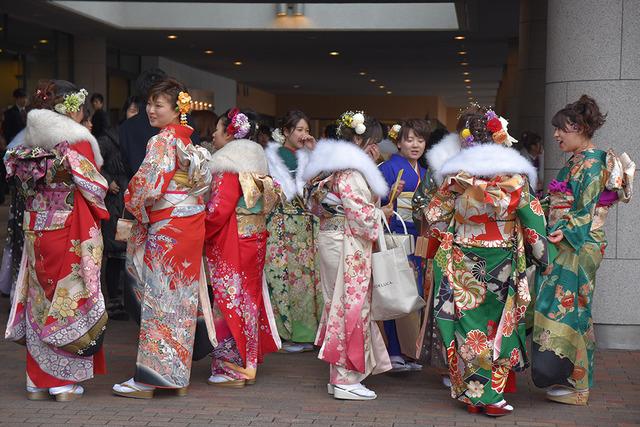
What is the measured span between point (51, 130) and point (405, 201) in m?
2.29

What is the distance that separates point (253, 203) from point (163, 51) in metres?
17.4

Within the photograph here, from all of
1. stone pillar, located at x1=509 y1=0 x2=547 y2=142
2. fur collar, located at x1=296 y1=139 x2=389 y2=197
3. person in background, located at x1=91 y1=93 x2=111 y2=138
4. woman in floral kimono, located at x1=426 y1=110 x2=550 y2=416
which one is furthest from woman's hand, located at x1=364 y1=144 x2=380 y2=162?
stone pillar, located at x1=509 y1=0 x2=547 y2=142

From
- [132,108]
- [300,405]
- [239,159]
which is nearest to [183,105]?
[239,159]

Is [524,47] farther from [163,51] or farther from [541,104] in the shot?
[163,51]

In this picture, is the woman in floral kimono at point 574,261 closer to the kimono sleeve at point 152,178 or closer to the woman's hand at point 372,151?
the woman's hand at point 372,151

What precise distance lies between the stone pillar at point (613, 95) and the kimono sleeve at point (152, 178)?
10.2 ft

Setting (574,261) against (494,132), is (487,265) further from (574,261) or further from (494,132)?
(494,132)

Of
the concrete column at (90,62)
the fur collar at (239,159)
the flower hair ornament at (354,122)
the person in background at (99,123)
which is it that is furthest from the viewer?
the concrete column at (90,62)

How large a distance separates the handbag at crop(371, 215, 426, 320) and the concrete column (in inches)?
602

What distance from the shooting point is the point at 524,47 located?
15.4m

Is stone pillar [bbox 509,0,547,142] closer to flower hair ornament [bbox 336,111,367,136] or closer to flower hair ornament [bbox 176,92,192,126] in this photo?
flower hair ornament [bbox 336,111,367,136]

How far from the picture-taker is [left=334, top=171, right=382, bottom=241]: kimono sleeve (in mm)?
5555

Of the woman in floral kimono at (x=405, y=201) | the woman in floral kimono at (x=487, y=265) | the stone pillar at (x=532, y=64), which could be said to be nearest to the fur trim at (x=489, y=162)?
the woman in floral kimono at (x=487, y=265)

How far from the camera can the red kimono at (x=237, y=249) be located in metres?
5.95
